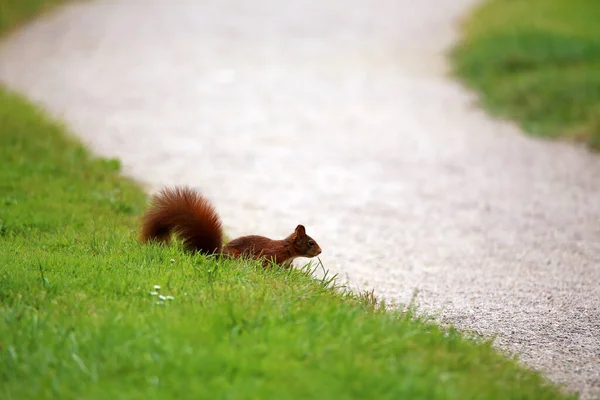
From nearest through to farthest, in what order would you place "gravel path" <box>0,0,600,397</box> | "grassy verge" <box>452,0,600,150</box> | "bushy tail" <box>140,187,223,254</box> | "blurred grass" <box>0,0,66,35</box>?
"bushy tail" <box>140,187,223,254</box>, "gravel path" <box>0,0,600,397</box>, "grassy verge" <box>452,0,600,150</box>, "blurred grass" <box>0,0,66,35</box>

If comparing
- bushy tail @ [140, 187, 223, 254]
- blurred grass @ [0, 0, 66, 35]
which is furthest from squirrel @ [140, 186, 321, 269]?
blurred grass @ [0, 0, 66, 35]

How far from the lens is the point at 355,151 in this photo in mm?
10602

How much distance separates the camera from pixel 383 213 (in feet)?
26.4

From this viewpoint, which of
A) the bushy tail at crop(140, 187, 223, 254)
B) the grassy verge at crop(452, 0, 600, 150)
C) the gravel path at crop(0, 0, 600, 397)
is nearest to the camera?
the bushy tail at crop(140, 187, 223, 254)

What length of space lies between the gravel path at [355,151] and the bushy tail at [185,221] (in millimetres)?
1229

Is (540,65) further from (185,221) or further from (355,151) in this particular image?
(185,221)

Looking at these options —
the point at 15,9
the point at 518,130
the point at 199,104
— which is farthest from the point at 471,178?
the point at 15,9

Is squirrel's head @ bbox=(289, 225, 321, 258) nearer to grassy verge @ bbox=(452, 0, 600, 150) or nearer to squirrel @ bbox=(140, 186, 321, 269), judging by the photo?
squirrel @ bbox=(140, 186, 321, 269)

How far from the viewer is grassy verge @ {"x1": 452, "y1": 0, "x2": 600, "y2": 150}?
39.0 ft

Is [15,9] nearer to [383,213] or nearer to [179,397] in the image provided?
[383,213]

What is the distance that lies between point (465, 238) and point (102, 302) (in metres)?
3.88

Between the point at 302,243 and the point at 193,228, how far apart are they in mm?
736

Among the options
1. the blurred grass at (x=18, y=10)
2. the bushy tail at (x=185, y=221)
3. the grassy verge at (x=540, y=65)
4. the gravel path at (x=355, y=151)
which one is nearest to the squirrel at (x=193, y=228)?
the bushy tail at (x=185, y=221)

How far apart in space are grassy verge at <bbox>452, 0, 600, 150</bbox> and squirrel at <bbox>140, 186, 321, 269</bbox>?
6700 mm
